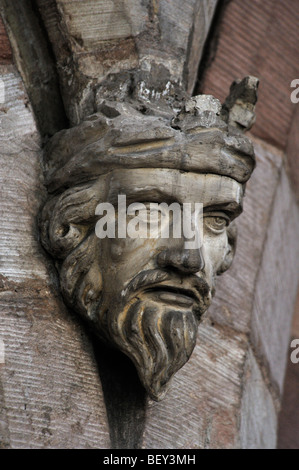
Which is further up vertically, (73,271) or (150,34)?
(150,34)

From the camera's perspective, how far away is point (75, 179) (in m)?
3.60

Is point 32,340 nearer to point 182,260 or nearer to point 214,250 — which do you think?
point 182,260

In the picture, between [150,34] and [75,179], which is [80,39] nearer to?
[150,34]

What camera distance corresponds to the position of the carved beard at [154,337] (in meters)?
3.44

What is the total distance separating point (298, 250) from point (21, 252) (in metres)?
1.72

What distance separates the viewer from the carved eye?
3.58 meters

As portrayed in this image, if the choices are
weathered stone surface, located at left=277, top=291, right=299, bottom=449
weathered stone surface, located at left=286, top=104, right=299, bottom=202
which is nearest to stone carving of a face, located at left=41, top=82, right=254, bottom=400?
weathered stone surface, located at left=286, top=104, right=299, bottom=202

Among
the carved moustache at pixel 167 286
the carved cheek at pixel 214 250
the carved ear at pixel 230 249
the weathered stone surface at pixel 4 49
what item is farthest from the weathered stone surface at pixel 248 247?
the weathered stone surface at pixel 4 49

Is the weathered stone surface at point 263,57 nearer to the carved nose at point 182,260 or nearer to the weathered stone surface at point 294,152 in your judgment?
the weathered stone surface at point 294,152

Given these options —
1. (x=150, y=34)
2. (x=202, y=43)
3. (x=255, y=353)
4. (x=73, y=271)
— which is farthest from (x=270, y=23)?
(x=73, y=271)

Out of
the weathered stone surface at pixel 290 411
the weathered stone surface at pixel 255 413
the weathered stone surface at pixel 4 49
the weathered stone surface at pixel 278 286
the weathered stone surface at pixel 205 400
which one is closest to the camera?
the weathered stone surface at pixel 205 400

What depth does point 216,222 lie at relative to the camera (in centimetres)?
360

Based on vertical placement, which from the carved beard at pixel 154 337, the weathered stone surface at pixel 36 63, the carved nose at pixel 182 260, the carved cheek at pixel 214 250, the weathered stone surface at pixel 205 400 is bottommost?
the weathered stone surface at pixel 205 400

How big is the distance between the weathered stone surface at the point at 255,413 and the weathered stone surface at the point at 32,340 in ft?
2.55
